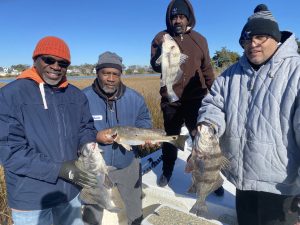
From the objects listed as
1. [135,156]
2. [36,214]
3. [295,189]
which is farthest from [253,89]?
[36,214]

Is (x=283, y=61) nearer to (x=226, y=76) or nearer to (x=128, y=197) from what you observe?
(x=226, y=76)

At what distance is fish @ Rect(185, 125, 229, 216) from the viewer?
9.61 ft

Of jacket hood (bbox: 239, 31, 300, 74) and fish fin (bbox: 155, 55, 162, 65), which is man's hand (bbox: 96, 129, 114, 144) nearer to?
fish fin (bbox: 155, 55, 162, 65)

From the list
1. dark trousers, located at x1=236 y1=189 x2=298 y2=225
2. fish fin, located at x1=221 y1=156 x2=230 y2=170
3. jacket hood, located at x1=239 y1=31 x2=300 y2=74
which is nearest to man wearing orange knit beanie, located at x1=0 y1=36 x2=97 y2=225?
fish fin, located at x1=221 y1=156 x2=230 y2=170

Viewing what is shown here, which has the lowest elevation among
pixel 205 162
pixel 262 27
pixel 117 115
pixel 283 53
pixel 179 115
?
pixel 205 162

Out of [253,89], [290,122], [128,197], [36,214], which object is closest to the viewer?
[290,122]

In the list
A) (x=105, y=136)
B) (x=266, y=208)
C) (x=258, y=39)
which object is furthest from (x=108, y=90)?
(x=266, y=208)

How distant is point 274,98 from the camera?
9.54 ft

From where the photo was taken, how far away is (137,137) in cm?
435

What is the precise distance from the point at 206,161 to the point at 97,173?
1117 millimetres

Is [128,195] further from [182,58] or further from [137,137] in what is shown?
[182,58]

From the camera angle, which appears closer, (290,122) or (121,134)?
(290,122)

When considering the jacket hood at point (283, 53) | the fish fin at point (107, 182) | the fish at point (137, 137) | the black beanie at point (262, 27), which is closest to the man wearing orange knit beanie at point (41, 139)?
the fish fin at point (107, 182)

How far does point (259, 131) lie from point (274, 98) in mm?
356
